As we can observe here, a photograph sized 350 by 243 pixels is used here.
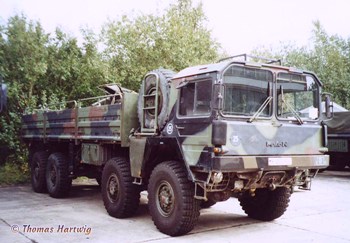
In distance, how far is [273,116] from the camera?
594cm

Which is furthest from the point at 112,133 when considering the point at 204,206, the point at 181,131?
the point at 204,206

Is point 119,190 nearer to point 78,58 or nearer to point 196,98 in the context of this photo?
point 196,98

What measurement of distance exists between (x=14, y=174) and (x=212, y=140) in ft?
28.2

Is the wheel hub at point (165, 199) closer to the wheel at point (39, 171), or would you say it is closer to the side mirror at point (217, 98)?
the side mirror at point (217, 98)

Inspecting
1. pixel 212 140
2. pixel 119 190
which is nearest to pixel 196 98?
pixel 212 140

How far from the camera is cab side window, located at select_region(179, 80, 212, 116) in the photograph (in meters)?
5.68

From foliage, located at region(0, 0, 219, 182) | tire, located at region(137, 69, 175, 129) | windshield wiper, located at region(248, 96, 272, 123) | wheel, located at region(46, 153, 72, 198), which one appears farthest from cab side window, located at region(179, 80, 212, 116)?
foliage, located at region(0, 0, 219, 182)

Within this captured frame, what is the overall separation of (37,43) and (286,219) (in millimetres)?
9196

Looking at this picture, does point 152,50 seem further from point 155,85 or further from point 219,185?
point 219,185

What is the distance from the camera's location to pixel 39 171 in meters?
10.2

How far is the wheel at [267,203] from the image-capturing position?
688 centimetres

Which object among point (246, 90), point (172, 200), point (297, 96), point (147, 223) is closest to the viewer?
point (246, 90)

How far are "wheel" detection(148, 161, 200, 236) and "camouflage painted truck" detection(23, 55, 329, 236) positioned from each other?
0.02 m

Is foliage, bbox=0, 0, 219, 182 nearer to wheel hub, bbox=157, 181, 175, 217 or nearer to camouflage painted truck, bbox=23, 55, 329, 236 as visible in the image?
camouflage painted truck, bbox=23, 55, 329, 236
